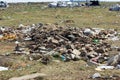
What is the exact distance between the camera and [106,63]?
1367 centimetres

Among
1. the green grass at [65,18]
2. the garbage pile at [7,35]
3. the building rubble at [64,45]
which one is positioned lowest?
the green grass at [65,18]

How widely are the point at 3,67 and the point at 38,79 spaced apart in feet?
6.54

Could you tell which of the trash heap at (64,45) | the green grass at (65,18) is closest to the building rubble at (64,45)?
the trash heap at (64,45)

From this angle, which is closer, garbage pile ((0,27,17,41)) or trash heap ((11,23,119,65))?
trash heap ((11,23,119,65))

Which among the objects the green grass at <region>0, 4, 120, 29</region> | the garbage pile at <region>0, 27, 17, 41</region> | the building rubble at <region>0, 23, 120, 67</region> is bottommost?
the green grass at <region>0, 4, 120, 29</region>

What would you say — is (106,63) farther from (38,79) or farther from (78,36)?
(78,36)

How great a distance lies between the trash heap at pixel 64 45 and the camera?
14406 mm

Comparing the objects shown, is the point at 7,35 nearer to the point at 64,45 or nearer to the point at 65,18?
the point at 64,45

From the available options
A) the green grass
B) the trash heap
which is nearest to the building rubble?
the trash heap

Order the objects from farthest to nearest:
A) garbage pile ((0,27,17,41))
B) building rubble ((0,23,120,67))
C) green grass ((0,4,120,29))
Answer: green grass ((0,4,120,29)) < garbage pile ((0,27,17,41)) < building rubble ((0,23,120,67))

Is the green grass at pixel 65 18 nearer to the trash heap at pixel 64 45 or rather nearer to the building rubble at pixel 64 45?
the building rubble at pixel 64 45

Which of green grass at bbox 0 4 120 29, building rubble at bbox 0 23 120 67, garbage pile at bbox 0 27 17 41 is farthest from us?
green grass at bbox 0 4 120 29

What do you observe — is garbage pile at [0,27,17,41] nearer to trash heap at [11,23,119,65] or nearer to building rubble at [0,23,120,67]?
building rubble at [0,23,120,67]

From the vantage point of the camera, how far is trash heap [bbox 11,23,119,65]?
1441 centimetres
